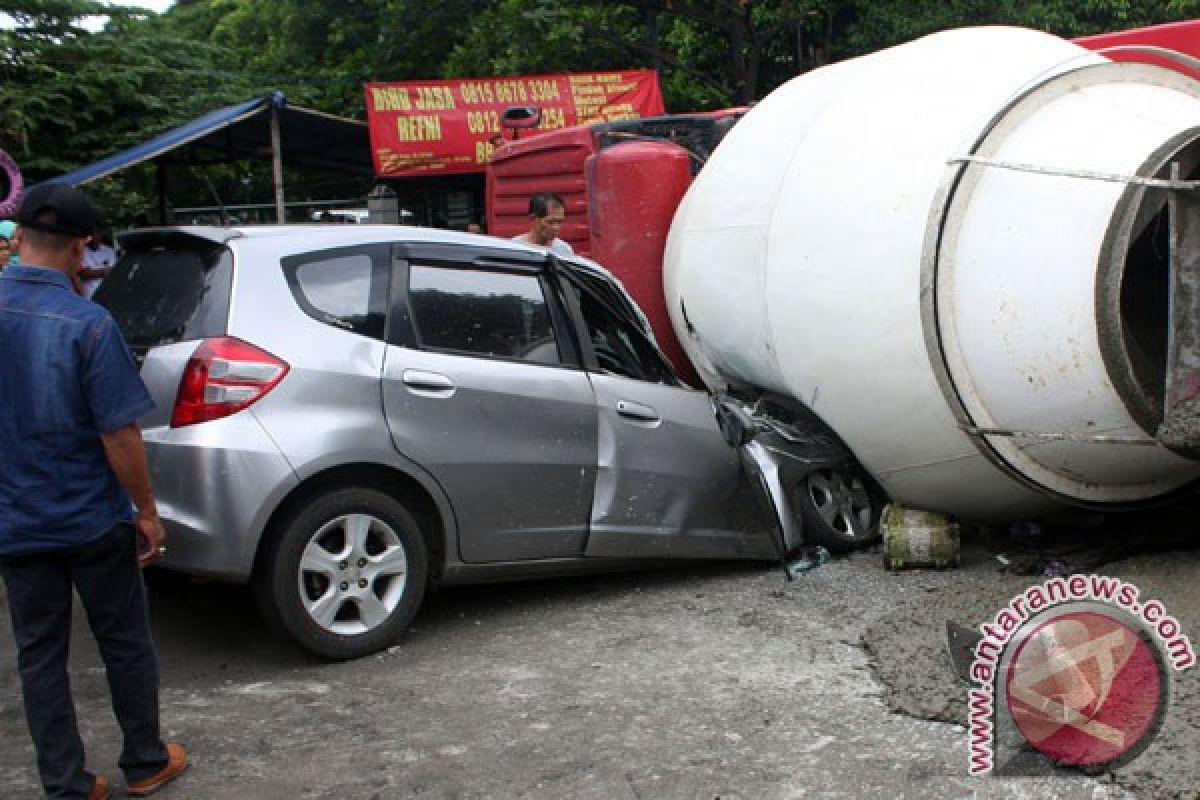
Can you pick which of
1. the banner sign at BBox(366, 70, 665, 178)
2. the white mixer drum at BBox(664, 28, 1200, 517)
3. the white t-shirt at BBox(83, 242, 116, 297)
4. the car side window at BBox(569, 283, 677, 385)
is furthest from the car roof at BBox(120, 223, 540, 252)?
the banner sign at BBox(366, 70, 665, 178)

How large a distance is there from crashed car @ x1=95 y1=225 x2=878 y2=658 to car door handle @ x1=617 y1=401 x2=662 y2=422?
0.4 inches

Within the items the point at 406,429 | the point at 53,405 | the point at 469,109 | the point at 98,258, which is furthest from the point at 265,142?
the point at 53,405

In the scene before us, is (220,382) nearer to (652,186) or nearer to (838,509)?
(838,509)

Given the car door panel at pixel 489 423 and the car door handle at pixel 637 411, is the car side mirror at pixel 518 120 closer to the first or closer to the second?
the car door panel at pixel 489 423

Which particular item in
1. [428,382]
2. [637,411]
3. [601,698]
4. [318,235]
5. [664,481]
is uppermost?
[318,235]

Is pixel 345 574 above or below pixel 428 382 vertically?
below

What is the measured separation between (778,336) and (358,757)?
9.02 ft

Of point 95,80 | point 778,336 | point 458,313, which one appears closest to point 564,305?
point 458,313

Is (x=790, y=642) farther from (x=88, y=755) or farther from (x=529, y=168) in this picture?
(x=529, y=168)

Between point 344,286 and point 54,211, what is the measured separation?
1.48m

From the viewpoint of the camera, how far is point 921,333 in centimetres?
496

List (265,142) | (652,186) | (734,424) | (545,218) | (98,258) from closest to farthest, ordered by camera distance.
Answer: (734,424), (652,186), (545,218), (98,258), (265,142)

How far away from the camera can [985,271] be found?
15.9ft

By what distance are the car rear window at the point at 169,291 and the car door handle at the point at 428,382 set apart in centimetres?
72
